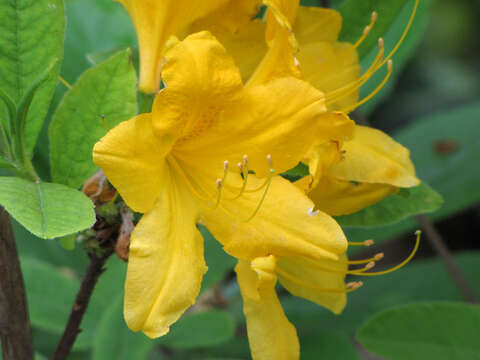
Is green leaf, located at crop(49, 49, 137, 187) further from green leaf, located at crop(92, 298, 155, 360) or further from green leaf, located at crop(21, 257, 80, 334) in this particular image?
green leaf, located at crop(21, 257, 80, 334)

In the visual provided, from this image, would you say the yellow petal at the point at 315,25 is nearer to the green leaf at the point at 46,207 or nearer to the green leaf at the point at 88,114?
the green leaf at the point at 88,114

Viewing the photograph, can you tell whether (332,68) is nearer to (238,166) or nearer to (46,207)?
(238,166)

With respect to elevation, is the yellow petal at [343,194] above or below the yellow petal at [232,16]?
below

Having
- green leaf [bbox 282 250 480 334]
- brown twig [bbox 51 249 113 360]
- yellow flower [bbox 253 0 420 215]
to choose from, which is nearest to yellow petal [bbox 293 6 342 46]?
yellow flower [bbox 253 0 420 215]

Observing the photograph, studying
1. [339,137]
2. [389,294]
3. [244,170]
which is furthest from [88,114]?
[389,294]

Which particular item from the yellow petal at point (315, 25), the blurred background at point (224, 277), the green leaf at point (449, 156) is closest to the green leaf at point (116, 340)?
the blurred background at point (224, 277)
